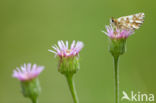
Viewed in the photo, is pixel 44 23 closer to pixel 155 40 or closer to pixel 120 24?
pixel 155 40

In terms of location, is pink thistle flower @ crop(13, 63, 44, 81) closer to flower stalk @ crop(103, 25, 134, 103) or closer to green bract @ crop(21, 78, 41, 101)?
green bract @ crop(21, 78, 41, 101)

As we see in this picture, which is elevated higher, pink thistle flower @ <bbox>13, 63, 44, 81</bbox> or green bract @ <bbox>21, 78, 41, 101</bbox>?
pink thistle flower @ <bbox>13, 63, 44, 81</bbox>

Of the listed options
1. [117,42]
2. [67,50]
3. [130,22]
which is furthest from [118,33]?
[67,50]

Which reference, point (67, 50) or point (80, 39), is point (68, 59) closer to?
point (67, 50)

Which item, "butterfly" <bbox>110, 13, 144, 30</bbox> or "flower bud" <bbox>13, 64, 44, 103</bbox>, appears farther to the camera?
"butterfly" <bbox>110, 13, 144, 30</bbox>

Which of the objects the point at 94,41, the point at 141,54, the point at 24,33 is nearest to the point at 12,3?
the point at 24,33

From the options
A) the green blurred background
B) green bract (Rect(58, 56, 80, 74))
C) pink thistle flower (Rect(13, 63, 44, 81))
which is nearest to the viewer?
pink thistle flower (Rect(13, 63, 44, 81))

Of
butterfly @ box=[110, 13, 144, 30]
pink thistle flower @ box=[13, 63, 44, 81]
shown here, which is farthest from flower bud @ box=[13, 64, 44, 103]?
butterfly @ box=[110, 13, 144, 30]
